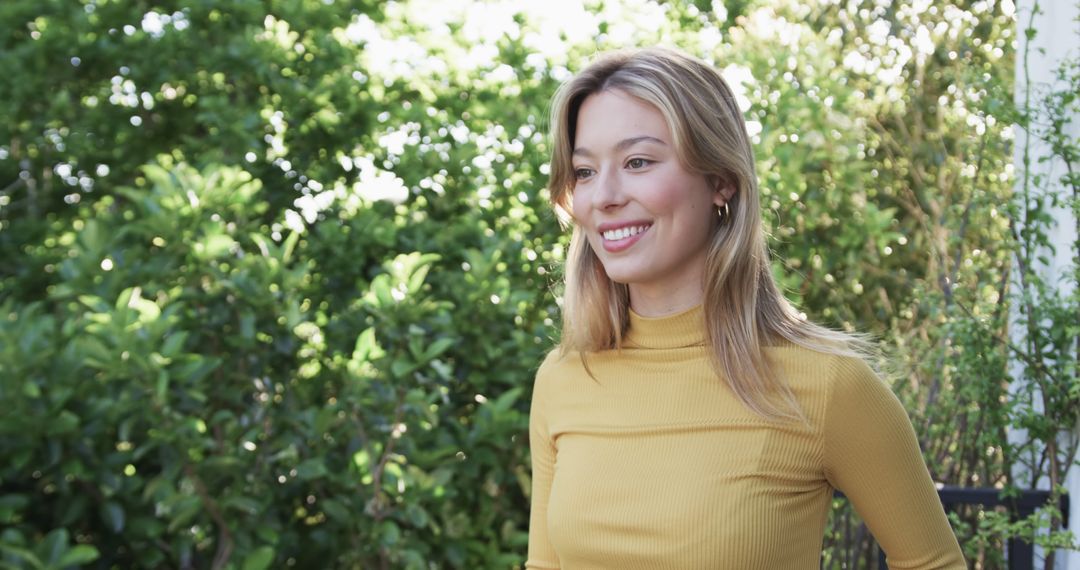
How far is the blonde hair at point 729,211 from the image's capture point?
1.89 metres

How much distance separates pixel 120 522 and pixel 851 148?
2.41m

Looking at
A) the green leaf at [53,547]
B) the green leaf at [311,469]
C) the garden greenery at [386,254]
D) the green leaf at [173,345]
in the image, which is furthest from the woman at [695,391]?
the green leaf at [53,547]

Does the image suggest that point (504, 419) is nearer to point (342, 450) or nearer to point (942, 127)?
point (342, 450)

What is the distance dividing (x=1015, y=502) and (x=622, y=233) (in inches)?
53.9

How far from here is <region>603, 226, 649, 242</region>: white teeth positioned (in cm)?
193

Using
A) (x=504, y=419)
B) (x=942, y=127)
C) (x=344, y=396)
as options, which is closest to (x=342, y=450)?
(x=344, y=396)

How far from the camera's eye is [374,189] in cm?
389

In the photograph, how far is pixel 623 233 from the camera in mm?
1948

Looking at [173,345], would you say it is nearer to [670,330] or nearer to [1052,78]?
[670,330]

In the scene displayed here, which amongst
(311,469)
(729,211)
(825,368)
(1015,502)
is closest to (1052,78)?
(1015,502)

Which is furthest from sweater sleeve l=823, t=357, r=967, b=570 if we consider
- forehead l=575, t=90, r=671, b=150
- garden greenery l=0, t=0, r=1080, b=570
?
garden greenery l=0, t=0, r=1080, b=570

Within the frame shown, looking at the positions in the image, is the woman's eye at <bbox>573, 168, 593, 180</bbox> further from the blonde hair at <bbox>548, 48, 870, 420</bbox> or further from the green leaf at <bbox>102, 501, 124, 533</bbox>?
the green leaf at <bbox>102, 501, 124, 533</bbox>

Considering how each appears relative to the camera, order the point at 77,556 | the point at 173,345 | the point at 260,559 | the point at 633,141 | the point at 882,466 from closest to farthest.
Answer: the point at 882,466, the point at 633,141, the point at 77,556, the point at 173,345, the point at 260,559

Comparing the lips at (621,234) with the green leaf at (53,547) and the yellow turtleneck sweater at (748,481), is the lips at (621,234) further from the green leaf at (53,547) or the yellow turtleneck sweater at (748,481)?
the green leaf at (53,547)
